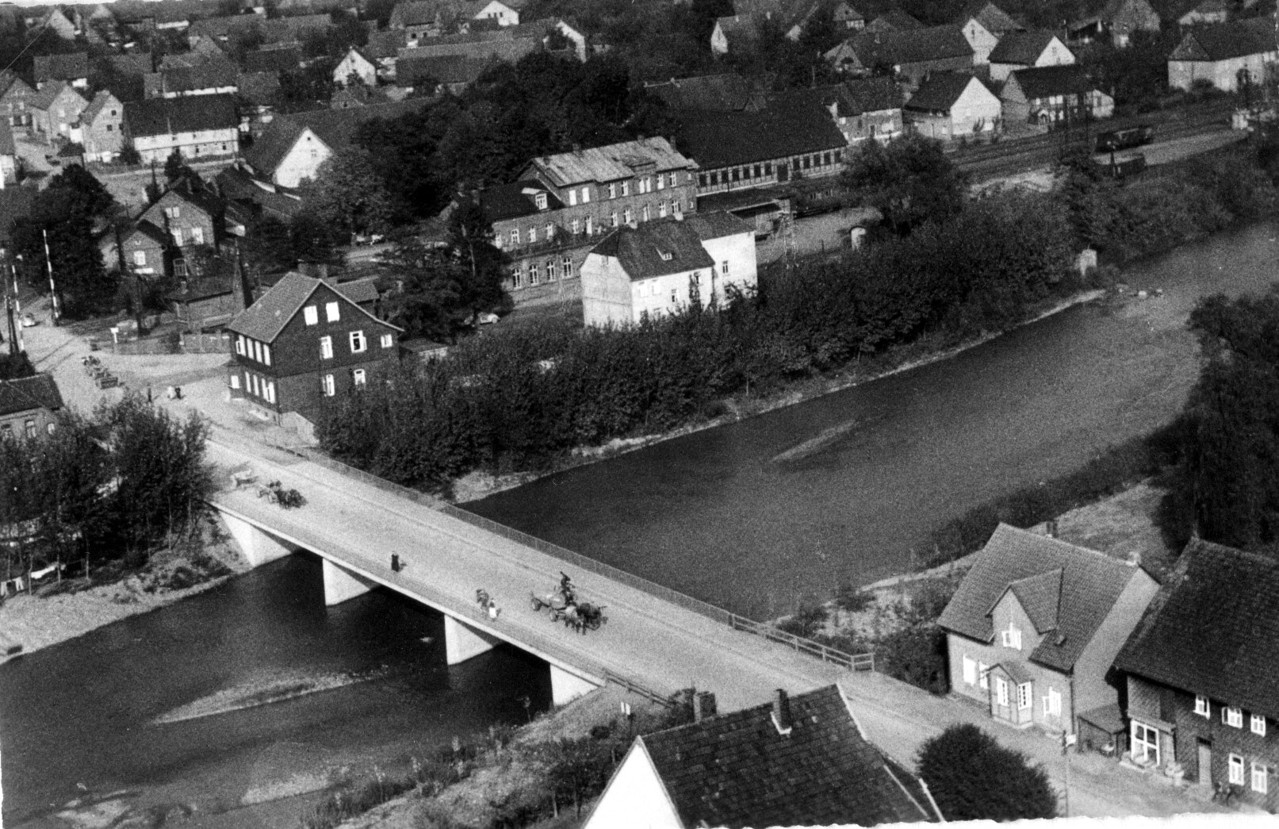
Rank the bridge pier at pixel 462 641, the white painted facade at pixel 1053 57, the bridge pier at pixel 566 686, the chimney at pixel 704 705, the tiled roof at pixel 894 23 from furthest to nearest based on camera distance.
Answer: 1. the tiled roof at pixel 894 23
2. the white painted facade at pixel 1053 57
3. the bridge pier at pixel 462 641
4. the bridge pier at pixel 566 686
5. the chimney at pixel 704 705

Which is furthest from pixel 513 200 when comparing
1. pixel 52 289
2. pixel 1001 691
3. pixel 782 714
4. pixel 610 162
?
pixel 782 714

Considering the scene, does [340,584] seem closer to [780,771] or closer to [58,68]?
[780,771]

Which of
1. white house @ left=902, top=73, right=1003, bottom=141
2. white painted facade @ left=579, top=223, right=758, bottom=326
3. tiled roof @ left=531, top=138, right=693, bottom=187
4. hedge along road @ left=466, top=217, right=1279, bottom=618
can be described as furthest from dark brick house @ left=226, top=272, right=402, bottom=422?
white house @ left=902, top=73, right=1003, bottom=141

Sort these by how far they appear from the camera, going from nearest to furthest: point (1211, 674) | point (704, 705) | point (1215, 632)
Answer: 1. point (1211, 674)
2. point (1215, 632)
3. point (704, 705)

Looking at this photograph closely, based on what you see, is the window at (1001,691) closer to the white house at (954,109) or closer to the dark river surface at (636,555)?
the dark river surface at (636,555)

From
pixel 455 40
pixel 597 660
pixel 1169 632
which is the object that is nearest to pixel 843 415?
pixel 597 660

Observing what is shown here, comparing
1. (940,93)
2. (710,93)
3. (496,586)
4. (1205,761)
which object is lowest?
(1205,761)

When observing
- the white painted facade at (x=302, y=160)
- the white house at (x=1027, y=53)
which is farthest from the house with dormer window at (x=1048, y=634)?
the white house at (x=1027, y=53)
